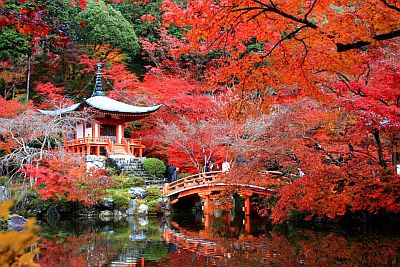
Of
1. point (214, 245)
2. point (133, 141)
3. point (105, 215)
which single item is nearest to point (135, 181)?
point (105, 215)

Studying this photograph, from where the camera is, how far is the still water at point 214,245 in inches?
354

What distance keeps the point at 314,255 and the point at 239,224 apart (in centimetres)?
655

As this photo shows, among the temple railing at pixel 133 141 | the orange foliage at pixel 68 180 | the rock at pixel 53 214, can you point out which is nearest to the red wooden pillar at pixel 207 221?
the orange foliage at pixel 68 180

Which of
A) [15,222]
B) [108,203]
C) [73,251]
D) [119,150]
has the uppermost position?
[119,150]

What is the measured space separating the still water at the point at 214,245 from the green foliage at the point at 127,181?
3556 mm

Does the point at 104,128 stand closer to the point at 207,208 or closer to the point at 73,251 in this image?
the point at 207,208

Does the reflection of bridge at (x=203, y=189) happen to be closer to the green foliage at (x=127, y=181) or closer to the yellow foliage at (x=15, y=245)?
the green foliage at (x=127, y=181)

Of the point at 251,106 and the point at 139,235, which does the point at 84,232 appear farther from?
the point at 251,106

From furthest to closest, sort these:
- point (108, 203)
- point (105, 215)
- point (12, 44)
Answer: point (12, 44) < point (108, 203) < point (105, 215)

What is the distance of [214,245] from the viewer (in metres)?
11.1

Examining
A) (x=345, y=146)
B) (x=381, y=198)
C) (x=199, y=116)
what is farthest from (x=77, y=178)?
(x=381, y=198)

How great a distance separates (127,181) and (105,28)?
10308 mm

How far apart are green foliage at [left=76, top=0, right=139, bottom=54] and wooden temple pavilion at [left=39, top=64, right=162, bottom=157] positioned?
340cm

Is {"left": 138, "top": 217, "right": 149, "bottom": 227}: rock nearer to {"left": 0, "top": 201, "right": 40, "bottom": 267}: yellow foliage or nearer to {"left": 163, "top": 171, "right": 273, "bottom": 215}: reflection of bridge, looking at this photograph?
{"left": 163, "top": 171, "right": 273, "bottom": 215}: reflection of bridge
